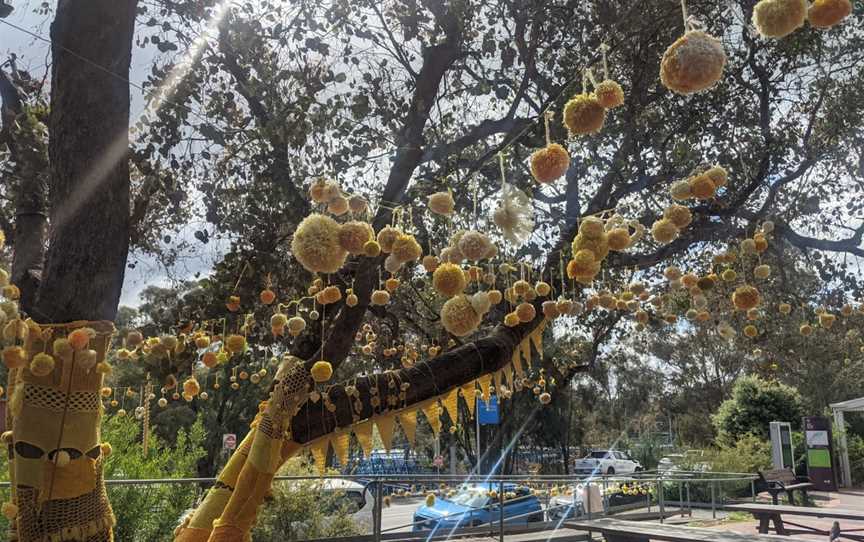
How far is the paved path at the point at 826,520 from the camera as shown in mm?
9781

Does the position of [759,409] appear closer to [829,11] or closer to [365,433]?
[365,433]

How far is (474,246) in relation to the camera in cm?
294

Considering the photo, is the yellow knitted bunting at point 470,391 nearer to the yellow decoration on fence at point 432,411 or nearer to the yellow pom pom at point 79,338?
the yellow decoration on fence at point 432,411

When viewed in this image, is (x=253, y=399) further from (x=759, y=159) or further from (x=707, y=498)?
(x=759, y=159)

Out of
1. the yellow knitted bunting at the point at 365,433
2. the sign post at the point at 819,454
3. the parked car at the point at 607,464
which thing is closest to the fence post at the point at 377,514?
the yellow knitted bunting at the point at 365,433

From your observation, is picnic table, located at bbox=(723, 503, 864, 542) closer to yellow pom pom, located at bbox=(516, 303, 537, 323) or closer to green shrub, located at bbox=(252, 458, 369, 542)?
yellow pom pom, located at bbox=(516, 303, 537, 323)

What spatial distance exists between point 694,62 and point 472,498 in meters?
8.60

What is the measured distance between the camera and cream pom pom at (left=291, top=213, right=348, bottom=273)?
276 cm

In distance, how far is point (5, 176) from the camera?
5.78 metres

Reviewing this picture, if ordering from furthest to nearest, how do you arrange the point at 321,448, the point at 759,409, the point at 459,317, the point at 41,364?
the point at 759,409
the point at 321,448
the point at 459,317
the point at 41,364

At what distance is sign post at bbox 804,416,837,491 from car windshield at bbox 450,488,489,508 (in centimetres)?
1092

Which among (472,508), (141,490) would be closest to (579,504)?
(472,508)

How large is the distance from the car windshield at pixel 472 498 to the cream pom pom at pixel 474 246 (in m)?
7.00

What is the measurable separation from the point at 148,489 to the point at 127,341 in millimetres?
4157
